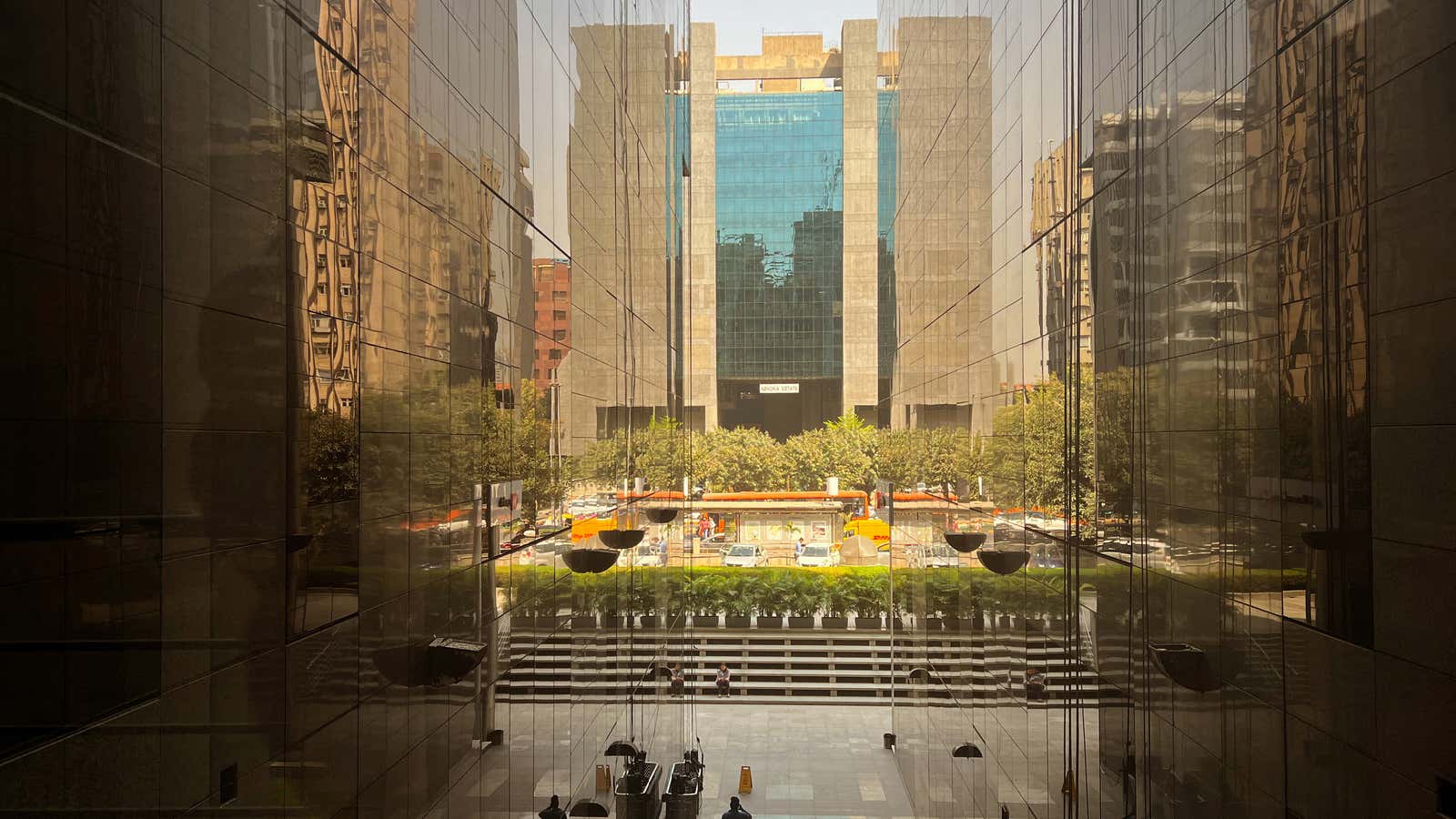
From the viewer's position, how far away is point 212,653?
2900mm

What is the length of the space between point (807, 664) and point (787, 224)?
21.5 metres

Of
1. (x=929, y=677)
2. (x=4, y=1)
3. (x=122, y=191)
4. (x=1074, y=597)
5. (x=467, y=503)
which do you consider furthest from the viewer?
(x=929, y=677)

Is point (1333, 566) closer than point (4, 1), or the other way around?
point (4, 1)

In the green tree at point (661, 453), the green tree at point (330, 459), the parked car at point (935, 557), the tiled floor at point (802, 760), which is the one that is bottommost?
the tiled floor at point (802, 760)

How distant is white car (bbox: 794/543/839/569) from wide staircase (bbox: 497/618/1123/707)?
7.70 meters

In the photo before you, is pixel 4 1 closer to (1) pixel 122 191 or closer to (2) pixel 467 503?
(1) pixel 122 191

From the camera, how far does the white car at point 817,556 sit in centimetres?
2781

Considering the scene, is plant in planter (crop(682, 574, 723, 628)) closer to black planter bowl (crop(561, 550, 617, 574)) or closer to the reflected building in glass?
black planter bowl (crop(561, 550, 617, 574))

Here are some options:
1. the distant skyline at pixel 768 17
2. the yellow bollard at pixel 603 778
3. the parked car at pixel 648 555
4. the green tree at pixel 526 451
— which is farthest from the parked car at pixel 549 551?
the distant skyline at pixel 768 17

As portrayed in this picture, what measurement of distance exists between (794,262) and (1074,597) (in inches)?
1204

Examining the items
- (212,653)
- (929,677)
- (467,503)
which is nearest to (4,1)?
(212,653)

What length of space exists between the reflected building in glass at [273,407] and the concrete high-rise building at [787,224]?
2788 centimetres

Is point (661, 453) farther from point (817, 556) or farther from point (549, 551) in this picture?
point (817, 556)

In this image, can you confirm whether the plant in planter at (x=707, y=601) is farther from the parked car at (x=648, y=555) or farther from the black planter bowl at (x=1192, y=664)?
the black planter bowl at (x=1192, y=664)
